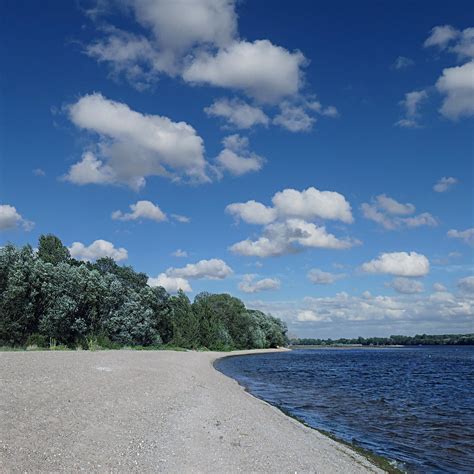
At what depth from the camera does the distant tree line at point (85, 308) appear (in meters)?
54.7

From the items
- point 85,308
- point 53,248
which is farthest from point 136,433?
point 53,248

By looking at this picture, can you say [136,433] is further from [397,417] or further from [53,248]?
[53,248]

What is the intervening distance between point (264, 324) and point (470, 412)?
4953 inches

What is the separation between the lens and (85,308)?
65188mm

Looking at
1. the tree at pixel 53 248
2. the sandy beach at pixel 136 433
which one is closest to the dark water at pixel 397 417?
the sandy beach at pixel 136 433

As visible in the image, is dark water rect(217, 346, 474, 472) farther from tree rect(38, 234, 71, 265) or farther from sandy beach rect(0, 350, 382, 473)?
tree rect(38, 234, 71, 265)

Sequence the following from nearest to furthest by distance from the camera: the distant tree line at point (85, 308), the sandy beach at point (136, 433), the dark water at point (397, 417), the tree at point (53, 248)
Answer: the sandy beach at point (136, 433) < the dark water at point (397, 417) < the distant tree line at point (85, 308) < the tree at point (53, 248)

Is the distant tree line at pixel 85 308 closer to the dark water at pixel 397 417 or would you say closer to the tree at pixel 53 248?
the tree at pixel 53 248

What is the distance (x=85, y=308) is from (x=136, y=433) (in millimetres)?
55966

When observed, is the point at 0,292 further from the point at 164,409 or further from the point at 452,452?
the point at 452,452

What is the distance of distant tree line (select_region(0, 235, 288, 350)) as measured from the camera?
5472 centimetres

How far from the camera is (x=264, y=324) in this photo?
150 metres

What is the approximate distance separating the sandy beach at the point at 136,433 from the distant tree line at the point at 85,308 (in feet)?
116

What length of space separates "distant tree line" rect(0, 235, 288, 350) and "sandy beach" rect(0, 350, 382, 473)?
35340mm
